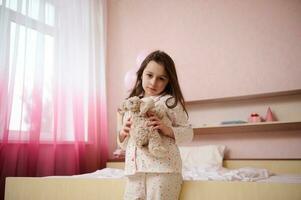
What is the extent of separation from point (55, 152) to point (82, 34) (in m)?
1.12

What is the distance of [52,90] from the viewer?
221 centimetres

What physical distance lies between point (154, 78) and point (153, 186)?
40cm

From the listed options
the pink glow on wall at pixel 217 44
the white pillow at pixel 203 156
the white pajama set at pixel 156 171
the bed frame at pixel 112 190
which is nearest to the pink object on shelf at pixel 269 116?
the pink glow on wall at pixel 217 44

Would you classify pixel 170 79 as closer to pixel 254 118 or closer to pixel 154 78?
pixel 154 78

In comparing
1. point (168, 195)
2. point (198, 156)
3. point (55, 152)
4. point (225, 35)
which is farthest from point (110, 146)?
point (168, 195)

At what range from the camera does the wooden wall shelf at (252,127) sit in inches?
82.4

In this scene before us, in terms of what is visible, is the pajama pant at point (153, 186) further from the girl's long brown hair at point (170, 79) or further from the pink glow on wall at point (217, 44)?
the pink glow on wall at point (217, 44)

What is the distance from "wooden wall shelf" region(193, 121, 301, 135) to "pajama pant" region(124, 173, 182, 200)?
52.0 inches

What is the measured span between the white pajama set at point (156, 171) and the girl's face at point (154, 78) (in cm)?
7

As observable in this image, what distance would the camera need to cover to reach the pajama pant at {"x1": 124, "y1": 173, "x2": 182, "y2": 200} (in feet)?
3.13

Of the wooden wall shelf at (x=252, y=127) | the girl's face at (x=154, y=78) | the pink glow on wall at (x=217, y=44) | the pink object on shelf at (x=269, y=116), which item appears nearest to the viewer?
the girl's face at (x=154, y=78)

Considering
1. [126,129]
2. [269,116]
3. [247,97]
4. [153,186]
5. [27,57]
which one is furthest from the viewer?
[247,97]

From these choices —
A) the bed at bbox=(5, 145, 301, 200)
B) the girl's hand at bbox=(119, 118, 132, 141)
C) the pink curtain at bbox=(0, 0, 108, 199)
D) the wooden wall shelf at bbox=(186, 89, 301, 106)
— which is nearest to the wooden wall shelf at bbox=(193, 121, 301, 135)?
the wooden wall shelf at bbox=(186, 89, 301, 106)

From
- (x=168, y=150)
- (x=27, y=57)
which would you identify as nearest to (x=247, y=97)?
(x=168, y=150)
